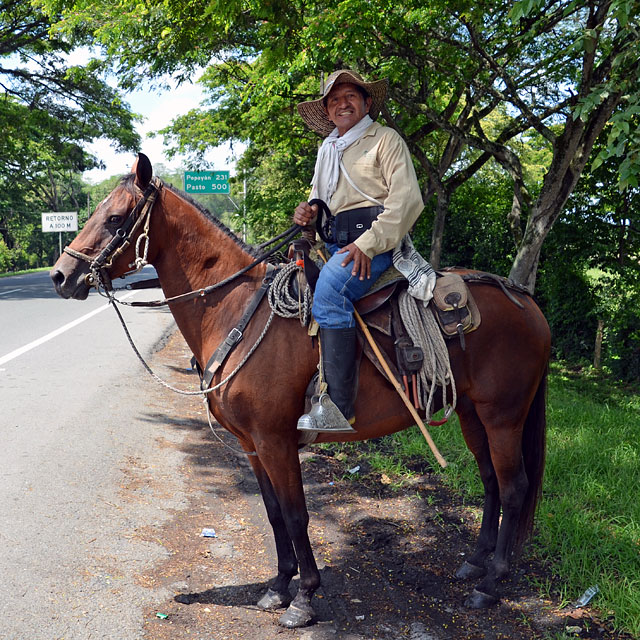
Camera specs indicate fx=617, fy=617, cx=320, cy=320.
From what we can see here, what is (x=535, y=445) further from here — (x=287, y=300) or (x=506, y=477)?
(x=287, y=300)

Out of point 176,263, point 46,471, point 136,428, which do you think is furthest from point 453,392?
point 136,428

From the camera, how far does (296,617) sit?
11.0ft

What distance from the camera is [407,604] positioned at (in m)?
3.52

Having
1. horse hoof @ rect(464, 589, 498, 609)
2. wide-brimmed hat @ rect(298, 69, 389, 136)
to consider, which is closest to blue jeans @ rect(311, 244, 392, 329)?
wide-brimmed hat @ rect(298, 69, 389, 136)

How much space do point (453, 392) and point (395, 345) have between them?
A: 441mm

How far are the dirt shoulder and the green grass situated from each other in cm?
16

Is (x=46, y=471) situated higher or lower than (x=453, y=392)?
lower

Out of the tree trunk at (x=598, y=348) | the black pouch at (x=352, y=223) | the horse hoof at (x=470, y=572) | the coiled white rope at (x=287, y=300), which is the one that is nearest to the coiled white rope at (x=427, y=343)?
the black pouch at (x=352, y=223)

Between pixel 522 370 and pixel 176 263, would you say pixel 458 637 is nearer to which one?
pixel 522 370

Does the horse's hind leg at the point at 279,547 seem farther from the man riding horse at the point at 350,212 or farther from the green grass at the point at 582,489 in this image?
the green grass at the point at 582,489

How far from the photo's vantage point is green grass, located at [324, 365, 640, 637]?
11.8ft

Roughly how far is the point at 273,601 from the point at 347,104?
9.29 feet

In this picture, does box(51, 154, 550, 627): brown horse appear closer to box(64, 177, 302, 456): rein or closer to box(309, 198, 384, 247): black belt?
box(64, 177, 302, 456): rein

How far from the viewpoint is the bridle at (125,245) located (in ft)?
10.8
